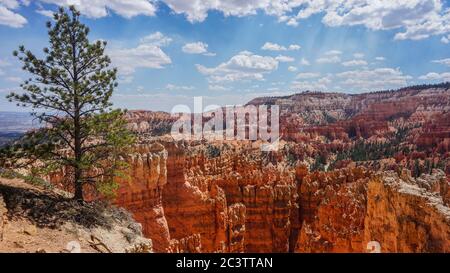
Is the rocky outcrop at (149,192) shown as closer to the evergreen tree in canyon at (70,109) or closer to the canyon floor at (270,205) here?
the canyon floor at (270,205)

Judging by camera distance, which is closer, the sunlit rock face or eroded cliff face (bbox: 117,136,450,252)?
eroded cliff face (bbox: 117,136,450,252)

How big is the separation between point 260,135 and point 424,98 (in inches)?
2288

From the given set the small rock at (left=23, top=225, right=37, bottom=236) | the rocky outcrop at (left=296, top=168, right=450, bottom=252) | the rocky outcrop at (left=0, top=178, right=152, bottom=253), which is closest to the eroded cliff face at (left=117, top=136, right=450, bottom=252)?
the rocky outcrop at (left=296, top=168, right=450, bottom=252)

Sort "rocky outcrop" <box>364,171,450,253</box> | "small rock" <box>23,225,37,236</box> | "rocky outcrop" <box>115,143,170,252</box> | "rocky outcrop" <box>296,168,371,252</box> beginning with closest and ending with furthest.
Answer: "small rock" <box>23,225,37,236</box> < "rocky outcrop" <box>364,171,450,253</box> < "rocky outcrop" <box>296,168,371,252</box> < "rocky outcrop" <box>115,143,170,252</box>

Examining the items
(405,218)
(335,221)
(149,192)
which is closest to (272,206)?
(335,221)

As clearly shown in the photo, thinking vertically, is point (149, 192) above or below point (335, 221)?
above

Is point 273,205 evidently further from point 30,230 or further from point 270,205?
point 30,230

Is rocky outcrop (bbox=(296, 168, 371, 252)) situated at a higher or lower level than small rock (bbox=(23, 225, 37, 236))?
lower

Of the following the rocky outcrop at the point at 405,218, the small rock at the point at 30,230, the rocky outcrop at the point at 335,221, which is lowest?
the rocky outcrop at the point at 335,221

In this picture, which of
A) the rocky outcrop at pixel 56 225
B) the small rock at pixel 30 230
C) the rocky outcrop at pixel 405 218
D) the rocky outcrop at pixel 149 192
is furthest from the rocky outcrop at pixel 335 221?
the small rock at pixel 30 230

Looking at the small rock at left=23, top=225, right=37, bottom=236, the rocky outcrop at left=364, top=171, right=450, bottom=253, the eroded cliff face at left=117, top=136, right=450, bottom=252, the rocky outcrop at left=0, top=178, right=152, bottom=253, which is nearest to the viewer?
the rocky outcrop at left=0, top=178, right=152, bottom=253

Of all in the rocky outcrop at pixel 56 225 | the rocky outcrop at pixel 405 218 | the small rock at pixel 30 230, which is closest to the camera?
the rocky outcrop at pixel 56 225

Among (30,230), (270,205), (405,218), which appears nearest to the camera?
(30,230)

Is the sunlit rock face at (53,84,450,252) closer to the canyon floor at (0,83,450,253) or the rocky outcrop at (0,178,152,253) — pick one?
the canyon floor at (0,83,450,253)
